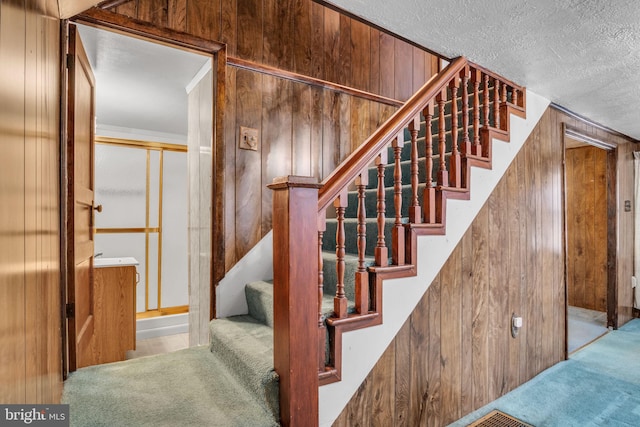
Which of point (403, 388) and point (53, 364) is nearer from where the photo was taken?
point (53, 364)

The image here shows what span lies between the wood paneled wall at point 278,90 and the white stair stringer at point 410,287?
1.02m

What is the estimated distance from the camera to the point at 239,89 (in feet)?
7.51

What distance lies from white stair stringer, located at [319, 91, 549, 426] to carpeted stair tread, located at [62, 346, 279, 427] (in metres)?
0.33

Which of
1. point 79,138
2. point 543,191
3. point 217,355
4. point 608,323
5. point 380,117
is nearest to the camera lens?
point 79,138

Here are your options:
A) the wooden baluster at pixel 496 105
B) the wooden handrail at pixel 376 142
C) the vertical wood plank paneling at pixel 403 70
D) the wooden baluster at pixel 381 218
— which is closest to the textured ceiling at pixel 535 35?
the wooden baluster at pixel 496 105

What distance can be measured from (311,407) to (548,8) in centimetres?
201

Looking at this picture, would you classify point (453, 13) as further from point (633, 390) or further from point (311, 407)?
point (633, 390)

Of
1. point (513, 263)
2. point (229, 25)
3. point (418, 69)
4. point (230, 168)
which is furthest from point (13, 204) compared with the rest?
point (418, 69)

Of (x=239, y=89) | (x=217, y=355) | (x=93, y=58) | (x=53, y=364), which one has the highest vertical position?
(x=93, y=58)

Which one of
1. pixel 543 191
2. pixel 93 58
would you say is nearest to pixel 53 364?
pixel 93 58

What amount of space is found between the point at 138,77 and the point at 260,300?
A: 1895 millimetres

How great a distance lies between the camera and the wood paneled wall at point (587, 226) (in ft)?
14.6

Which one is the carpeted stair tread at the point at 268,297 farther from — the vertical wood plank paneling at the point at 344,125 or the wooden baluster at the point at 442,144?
the vertical wood plank paneling at the point at 344,125

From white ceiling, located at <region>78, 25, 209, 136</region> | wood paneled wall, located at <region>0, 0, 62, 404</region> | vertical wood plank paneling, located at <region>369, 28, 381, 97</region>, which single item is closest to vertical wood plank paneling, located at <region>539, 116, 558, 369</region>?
vertical wood plank paneling, located at <region>369, 28, 381, 97</region>
